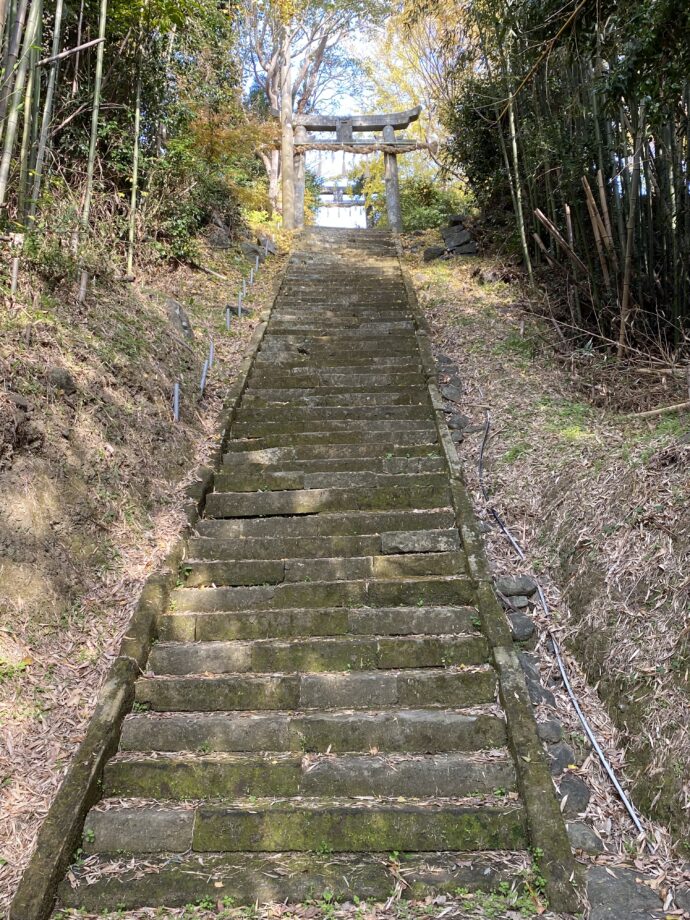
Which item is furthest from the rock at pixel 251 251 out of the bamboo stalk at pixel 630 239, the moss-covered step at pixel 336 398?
the bamboo stalk at pixel 630 239

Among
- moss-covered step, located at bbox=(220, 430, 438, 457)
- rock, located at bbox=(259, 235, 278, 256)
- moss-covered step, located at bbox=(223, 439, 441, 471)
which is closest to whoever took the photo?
moss-covered step, located at bbox=(223, 439, 441, 471)

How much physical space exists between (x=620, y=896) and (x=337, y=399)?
16.1 feet

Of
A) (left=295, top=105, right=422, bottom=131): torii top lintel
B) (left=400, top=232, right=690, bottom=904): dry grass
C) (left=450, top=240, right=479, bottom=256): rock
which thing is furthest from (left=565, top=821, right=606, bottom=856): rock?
(left=295, top=105, right=422, bottom=131): torii top lintel

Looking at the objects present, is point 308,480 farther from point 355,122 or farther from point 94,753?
point 355,122

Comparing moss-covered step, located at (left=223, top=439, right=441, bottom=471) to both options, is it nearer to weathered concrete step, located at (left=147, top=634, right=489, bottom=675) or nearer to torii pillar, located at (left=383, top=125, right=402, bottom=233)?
weathered concrete step, located at (left=147, top=634, right=489, bottom=675)

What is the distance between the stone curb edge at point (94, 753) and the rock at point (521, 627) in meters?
2.25

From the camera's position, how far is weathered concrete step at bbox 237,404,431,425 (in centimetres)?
631

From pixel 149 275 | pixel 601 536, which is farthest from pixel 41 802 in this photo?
pixel 149 275

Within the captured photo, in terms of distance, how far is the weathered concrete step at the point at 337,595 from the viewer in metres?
4.02

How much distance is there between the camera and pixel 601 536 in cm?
398

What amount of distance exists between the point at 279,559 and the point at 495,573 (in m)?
1.54

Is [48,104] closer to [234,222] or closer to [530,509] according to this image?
[530,509]

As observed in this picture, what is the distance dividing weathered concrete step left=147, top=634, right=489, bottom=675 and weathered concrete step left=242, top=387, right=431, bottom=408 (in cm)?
326

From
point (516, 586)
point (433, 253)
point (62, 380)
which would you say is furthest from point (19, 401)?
point (433, 253)
